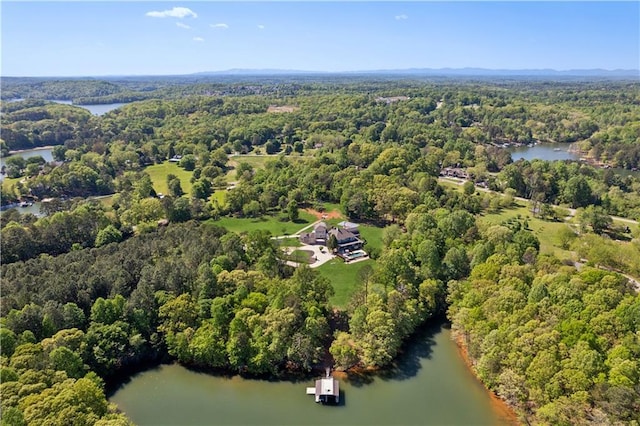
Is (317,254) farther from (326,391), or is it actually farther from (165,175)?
(165,175)

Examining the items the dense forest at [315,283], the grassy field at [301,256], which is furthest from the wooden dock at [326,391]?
the grassy field at [301,256]

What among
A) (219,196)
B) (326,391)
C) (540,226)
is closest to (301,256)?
(326,391)

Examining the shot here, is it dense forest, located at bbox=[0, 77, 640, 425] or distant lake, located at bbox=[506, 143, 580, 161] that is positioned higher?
distant lake, located at bbox=[506, 143, 580, 161]

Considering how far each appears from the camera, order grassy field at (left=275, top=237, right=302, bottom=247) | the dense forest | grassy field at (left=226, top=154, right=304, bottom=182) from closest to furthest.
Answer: the dense forest → grassy field at (left=275, top=237, right=302, bottom=247) → grassy field at (left=226, top=154, right=304, bottom=182)

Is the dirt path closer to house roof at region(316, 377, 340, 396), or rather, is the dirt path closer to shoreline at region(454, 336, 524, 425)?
shoreline at region(454, 336, 524, 425)

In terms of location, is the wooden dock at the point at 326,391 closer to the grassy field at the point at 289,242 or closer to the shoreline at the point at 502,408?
the shoreline at the point at 502,408

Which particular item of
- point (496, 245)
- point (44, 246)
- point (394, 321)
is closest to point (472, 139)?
point (496, 245)

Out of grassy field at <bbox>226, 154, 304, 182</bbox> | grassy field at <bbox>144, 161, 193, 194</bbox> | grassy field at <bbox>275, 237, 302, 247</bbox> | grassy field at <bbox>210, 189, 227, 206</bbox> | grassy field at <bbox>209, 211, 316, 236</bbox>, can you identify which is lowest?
grassy field at <bbox>275, 237, 302, 247</bbox>

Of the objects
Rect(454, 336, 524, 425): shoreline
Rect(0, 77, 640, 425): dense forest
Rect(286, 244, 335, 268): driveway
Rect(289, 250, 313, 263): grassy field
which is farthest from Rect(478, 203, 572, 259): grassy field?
Rect(454, 336, 524, 425): shoreline
